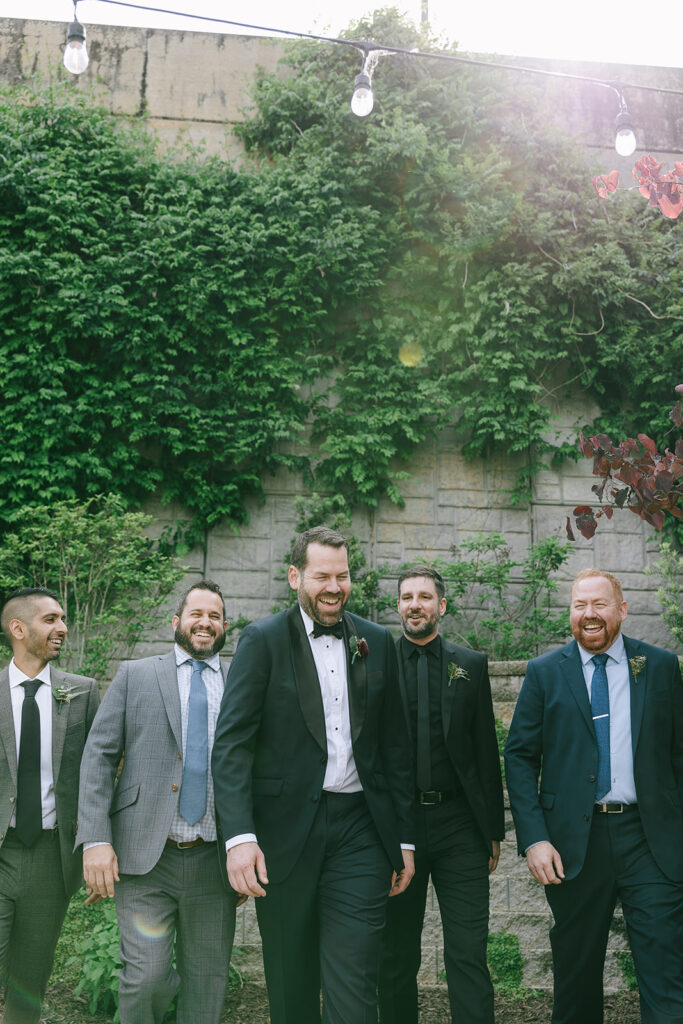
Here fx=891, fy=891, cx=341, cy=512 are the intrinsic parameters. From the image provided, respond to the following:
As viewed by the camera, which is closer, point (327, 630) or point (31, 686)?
point (327, 630)

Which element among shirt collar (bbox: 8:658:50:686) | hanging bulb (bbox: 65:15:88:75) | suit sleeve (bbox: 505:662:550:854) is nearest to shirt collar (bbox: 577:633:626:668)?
suit sleeve (bbox: 505:662:550:854)

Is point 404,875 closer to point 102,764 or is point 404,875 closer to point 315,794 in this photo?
point 315,794

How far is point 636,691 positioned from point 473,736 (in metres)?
0.79

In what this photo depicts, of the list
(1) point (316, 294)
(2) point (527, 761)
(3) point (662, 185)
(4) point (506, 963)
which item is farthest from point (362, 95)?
(4) point (506, 963)

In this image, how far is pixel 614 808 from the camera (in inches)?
146

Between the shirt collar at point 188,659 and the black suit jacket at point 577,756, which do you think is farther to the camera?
the shirt collar at point 188,659

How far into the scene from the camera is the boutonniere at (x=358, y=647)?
3.57 metres

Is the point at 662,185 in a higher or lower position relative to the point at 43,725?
higher

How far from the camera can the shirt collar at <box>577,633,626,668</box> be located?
4.00m

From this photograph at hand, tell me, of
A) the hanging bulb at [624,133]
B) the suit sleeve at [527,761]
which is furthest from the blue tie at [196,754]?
the hanging bulb at [624,133]

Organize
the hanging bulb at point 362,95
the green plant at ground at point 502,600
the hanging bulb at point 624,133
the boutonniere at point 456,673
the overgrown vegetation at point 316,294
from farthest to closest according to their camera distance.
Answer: the overgrown vegetation at point 316,294 < the green plant at ground at point 502,600 < the hanging bulb at point 624,133 < the hanging bulb at point 362,95 < the boutonniere at point 456,673

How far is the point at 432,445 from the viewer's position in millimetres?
8398

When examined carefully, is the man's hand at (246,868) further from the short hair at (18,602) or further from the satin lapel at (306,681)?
the short hair at (18,602)

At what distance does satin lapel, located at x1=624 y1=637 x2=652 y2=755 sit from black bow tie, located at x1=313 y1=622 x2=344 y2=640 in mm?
1327
